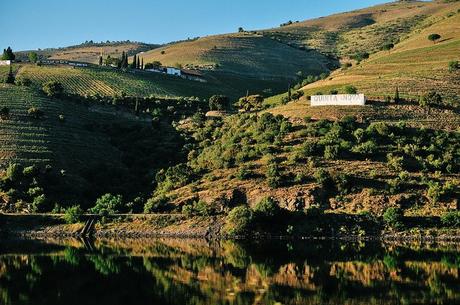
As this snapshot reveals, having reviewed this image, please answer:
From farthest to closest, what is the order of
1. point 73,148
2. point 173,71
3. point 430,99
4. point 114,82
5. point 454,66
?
point 173,71 < point 114,82 < point 454,66 < point 430,99 < point 73,148

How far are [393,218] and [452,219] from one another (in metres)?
6.16

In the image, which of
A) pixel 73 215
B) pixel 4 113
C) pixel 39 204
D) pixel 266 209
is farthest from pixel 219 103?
pixel 266 209

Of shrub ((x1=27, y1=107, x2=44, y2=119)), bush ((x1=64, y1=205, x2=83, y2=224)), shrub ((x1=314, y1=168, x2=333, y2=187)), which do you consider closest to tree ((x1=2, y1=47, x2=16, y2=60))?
shrub ((x1=27, y1=107, x2=44, y2=119))

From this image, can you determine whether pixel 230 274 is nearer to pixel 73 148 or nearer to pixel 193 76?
pixel 73 148

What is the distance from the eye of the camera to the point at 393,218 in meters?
71.4

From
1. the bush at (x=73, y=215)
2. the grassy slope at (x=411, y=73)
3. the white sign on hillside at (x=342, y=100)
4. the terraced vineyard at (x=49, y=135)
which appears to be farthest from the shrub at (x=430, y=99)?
the bush at (x=73, y=215)

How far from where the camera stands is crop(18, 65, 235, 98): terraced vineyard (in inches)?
5758

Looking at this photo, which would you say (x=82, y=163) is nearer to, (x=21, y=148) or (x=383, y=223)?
(x=21, y=148)

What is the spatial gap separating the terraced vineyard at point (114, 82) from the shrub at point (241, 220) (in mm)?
75784

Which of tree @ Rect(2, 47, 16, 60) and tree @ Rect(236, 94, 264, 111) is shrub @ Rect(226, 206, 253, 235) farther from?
tree @ Rect(2, 47, 16, 60)

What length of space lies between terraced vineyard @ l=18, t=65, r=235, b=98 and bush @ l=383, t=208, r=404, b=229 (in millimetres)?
84369

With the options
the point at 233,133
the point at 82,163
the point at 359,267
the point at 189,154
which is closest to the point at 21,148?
the point at 82,163

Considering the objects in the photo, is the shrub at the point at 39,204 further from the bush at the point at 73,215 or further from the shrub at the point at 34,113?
the shrub at the point at 34,113

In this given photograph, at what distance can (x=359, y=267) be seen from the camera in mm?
48500
